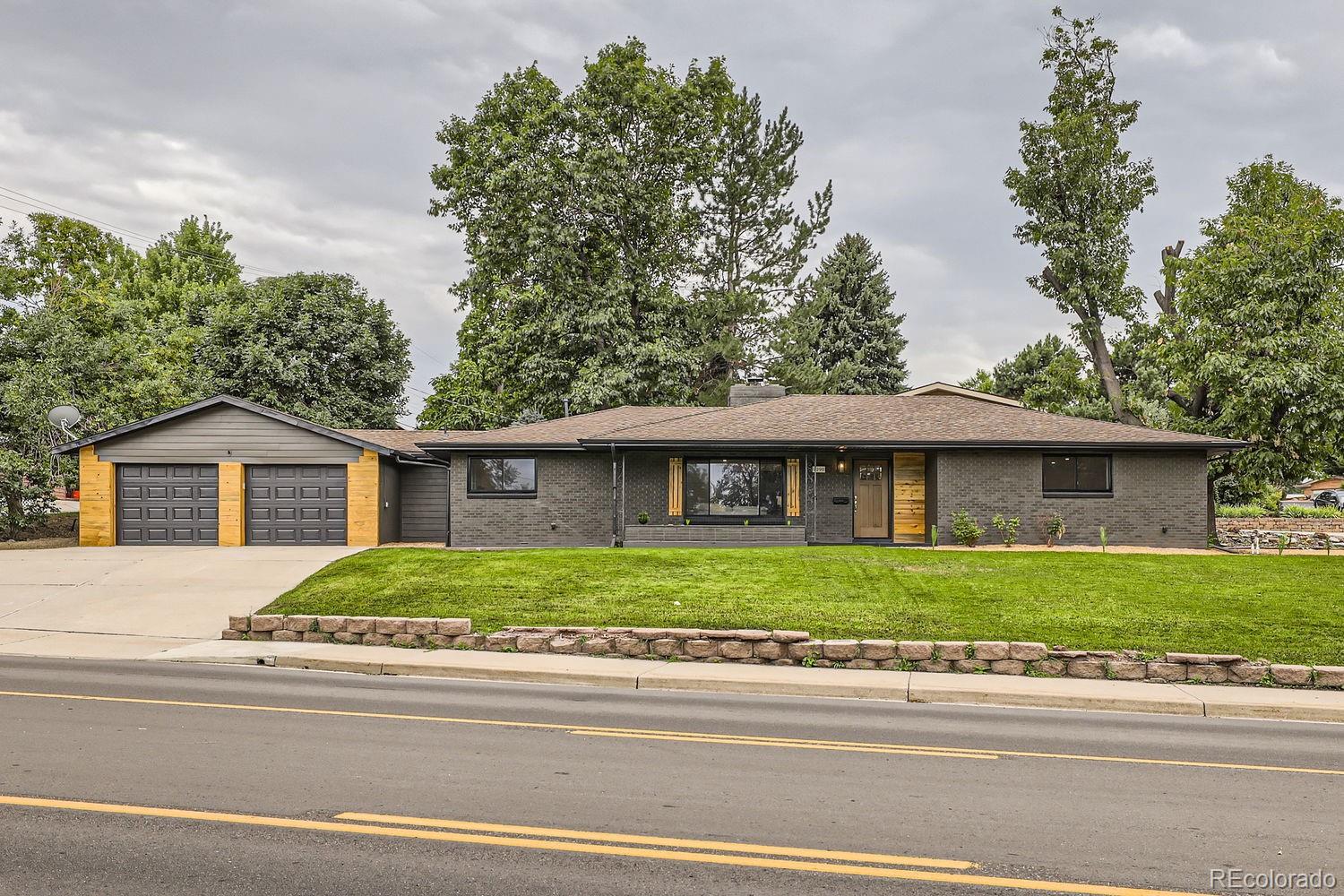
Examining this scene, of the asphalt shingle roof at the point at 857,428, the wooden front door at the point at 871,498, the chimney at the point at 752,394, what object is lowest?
the wooden front door at the point at 871,498

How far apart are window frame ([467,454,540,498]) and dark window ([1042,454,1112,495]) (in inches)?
517

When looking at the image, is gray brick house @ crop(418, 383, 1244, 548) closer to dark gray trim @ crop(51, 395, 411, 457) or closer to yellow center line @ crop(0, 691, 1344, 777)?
dark gray trim @ crop(51, 395, 411, 457)

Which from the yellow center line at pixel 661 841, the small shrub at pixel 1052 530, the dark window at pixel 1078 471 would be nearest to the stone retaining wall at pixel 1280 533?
the dark window at pixel 1078 471

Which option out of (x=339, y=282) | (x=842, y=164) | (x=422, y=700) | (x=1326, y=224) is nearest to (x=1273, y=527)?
(x=1326, y=224)

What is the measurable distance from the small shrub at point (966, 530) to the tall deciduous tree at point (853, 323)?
64.0ft

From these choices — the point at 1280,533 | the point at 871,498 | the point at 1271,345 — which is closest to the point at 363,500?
the point at 871,498

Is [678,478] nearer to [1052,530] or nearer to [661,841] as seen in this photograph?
[1052,530]

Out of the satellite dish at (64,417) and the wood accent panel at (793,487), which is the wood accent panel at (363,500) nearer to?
the satellite dish at (64,417)

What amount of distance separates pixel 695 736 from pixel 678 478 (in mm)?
14971

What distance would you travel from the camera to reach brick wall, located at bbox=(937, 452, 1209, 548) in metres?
22.1

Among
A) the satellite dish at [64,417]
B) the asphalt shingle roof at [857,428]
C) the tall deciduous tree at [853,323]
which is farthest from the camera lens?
the tall deciduous tree at [853,323]

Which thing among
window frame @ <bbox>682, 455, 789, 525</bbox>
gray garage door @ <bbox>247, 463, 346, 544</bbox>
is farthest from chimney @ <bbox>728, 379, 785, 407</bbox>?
gray garage door @ <bbox>247, 463, 346, 544</bbox>

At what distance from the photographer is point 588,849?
5.32 metres

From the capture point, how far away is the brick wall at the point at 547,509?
912 inches
